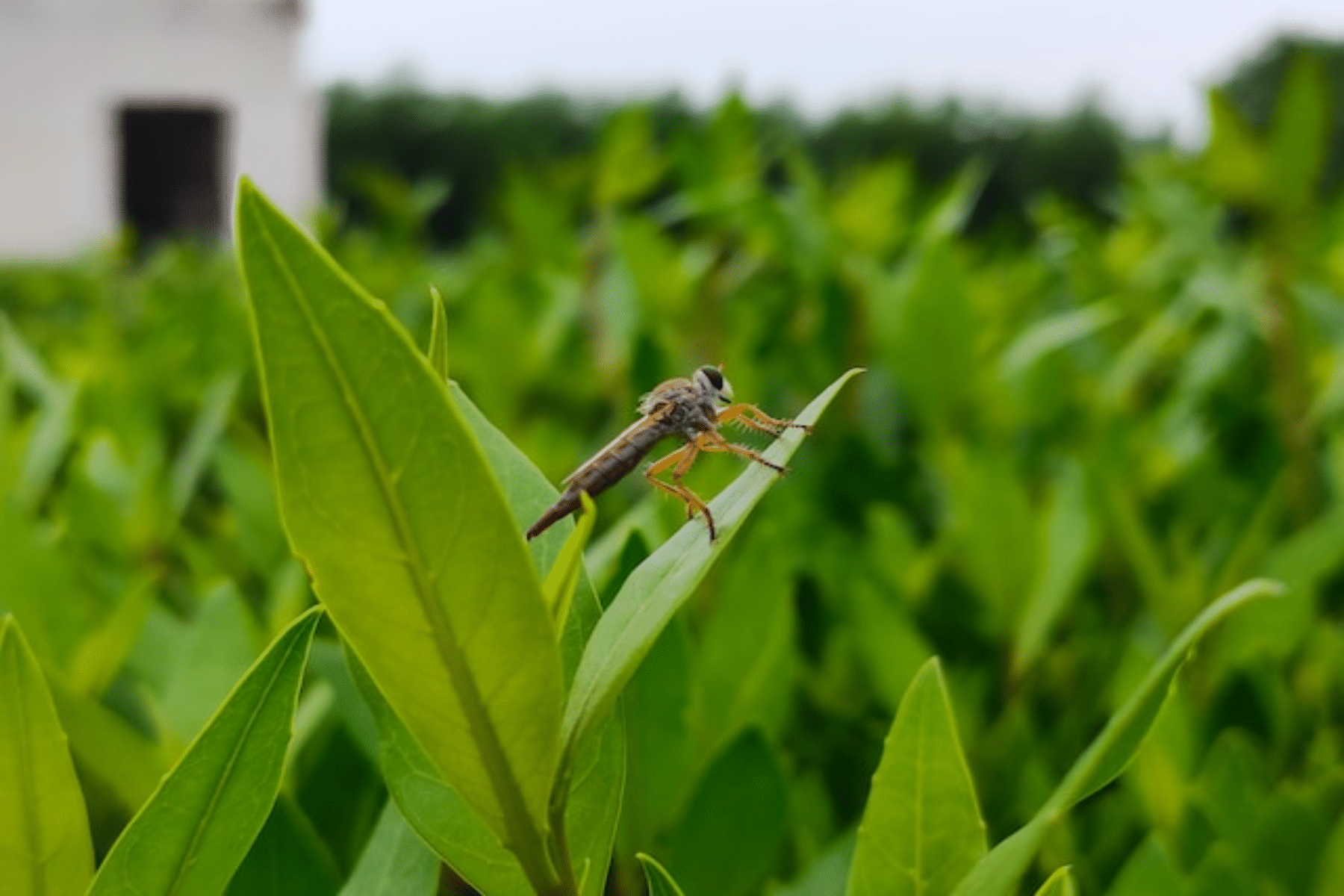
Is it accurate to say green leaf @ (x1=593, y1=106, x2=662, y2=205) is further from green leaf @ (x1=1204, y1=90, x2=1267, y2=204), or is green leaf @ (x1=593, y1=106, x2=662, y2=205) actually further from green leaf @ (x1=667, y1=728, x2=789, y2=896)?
green leaf @ (x1=667, y1=728, x2=789, y2=896)

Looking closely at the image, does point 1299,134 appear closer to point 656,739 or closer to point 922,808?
point 656,739

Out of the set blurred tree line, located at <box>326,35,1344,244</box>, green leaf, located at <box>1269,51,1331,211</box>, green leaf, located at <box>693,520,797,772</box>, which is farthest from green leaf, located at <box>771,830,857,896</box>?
blurred tree line, located at <box>326,35,1344,244</box>

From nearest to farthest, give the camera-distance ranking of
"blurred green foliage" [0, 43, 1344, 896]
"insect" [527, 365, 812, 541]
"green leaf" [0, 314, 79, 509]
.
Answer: "insect" [527, 365, 812, 541]
"blurred green foliage" [0, 43, 1344, 896]
"green leaf" [0, 314, 79, 509]

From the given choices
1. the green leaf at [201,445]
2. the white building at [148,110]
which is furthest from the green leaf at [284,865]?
the white building at [148,110]

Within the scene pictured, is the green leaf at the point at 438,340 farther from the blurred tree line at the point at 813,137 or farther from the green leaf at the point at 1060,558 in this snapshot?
the blurred tree line at the point at 813,137

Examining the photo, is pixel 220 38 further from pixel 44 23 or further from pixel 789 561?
pixel 789 561

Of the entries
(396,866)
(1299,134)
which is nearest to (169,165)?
(1299,134)

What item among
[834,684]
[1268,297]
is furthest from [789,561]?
[1268,297]
